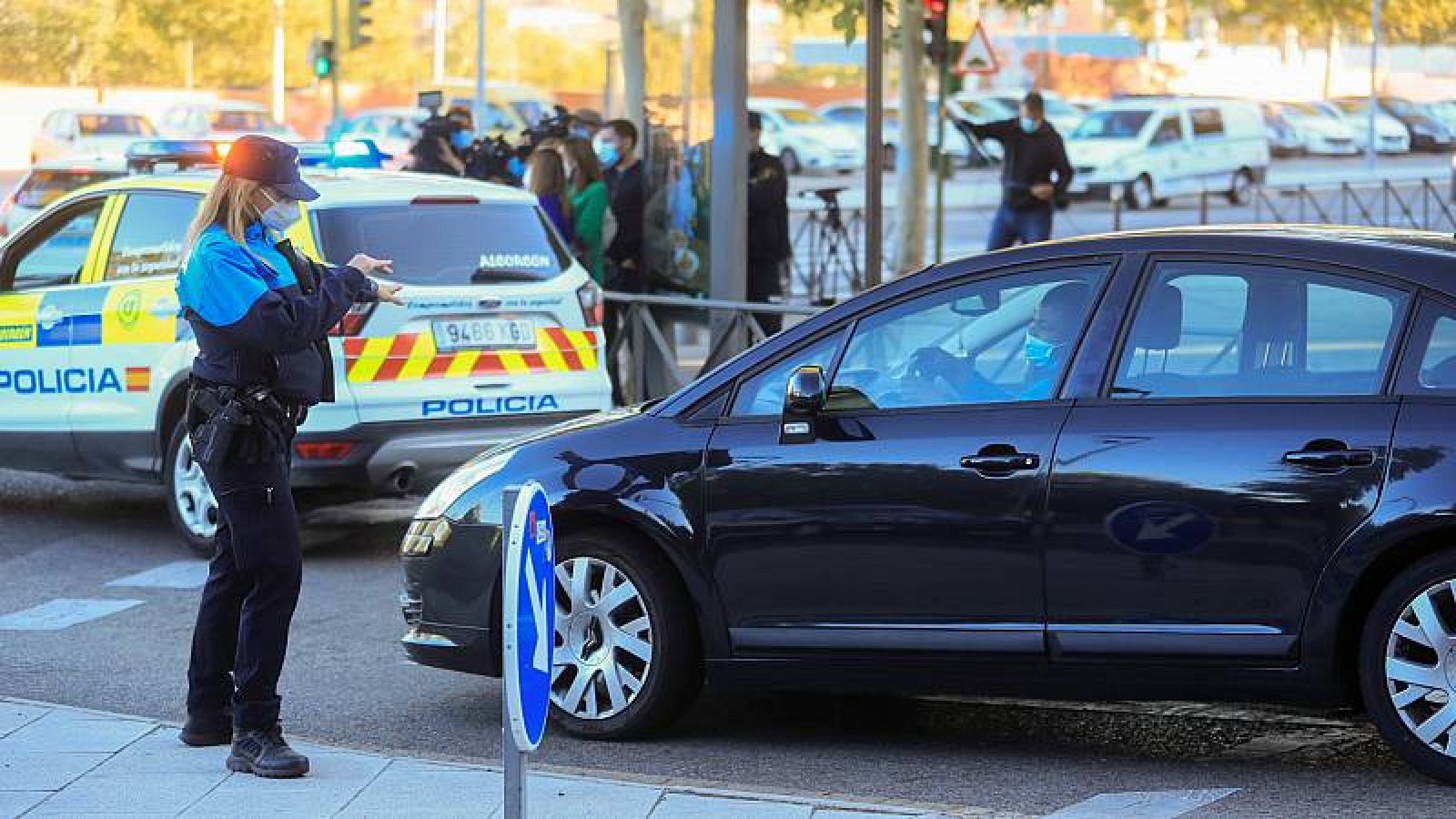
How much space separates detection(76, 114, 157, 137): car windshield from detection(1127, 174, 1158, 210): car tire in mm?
17617

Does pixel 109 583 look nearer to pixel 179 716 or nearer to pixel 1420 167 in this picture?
pixel 179 716

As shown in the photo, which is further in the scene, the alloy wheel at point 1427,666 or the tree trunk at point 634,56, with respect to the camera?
the tree trunk at point 634,56

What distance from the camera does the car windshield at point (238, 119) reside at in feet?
146

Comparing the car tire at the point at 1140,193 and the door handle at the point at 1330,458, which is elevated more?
the door handle at the point at 1330,458

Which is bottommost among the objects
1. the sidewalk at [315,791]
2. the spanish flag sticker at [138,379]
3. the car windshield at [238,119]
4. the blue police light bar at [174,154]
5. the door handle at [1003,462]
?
the sidewalk at [315,791]

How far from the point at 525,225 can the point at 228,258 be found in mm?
4637

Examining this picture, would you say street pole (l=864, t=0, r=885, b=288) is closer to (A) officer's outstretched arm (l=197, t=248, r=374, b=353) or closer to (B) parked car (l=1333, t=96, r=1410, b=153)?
(A) officer's outstretched arm (l=197, t=248, r=374, b=353)

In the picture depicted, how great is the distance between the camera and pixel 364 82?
73.1 meters

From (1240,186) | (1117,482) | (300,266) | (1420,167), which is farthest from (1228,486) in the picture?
(1420,167)

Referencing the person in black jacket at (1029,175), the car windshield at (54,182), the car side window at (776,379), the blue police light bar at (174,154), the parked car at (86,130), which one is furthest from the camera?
the parked car at (86,130)

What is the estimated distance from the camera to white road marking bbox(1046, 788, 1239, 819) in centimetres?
593

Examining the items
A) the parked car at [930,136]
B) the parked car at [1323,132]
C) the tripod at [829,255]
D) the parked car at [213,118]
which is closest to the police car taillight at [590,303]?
the tripod at [829,255]

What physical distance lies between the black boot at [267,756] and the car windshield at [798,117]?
144ft

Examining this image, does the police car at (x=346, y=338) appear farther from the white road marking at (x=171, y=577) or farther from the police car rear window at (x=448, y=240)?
the white road marking at (x=171, y=577)
